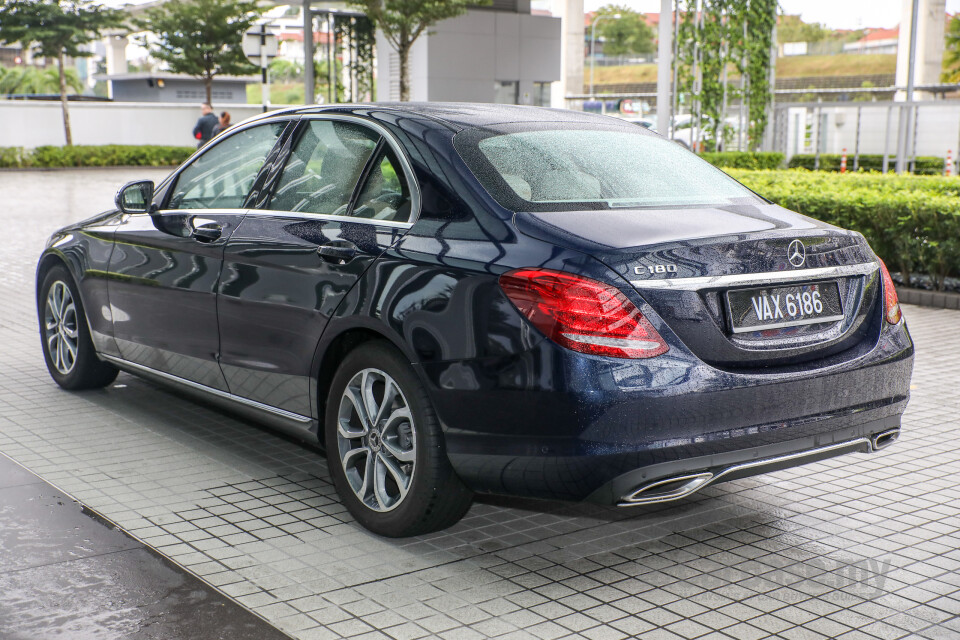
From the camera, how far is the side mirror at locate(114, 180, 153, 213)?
5.81 metres

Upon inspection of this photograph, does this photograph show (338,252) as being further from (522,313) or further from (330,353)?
(522,313)

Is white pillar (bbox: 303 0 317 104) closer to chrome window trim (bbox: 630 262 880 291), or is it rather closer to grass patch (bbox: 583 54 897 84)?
chrome window trim (bbox: 630 262 880 291)

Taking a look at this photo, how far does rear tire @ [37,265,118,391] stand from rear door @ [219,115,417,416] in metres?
1.84

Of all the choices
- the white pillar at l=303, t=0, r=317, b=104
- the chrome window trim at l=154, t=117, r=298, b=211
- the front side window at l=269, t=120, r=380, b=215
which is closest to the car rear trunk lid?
the front side window at l=269, t=120, r=380, b=215

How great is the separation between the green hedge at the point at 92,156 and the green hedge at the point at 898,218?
1058 inches

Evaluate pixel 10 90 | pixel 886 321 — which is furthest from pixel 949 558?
pixel 10 90

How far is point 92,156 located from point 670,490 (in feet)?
121

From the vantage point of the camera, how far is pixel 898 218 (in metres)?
10.8

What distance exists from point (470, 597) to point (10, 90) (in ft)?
273

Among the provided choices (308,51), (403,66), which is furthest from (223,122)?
(403,66)

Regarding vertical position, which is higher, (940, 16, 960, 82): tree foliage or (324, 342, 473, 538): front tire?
(940, 16, 960, 82): tree foliage

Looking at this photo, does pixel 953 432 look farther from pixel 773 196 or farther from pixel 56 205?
pixel 56 205

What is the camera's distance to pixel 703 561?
4062mm

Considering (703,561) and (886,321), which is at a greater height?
(886,321)
